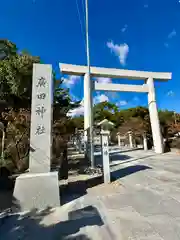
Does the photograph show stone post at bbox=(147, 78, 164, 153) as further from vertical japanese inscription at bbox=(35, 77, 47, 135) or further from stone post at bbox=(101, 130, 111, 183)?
vertical japanese inscription at bbox=(35, 77, 47, 135)

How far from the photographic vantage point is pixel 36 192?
292 cm

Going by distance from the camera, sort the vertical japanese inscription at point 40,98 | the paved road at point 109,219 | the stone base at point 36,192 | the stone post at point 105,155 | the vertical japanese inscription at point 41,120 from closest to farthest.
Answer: the paved road at point 109,219 < the stone base at point 36,192 < the vertical japanese inscription at point 41,120 < the vertical japanese inscription at point 40,98 < the stone post at point 105,155

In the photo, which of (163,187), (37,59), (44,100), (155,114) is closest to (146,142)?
(155,114)

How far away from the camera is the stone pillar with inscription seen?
114 inches

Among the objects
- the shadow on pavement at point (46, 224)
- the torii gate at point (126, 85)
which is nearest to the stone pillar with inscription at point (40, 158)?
the shadow on pavement at point (46, 224)

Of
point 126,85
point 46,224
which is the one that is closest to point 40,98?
point 46,224

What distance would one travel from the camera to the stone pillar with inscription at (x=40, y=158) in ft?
9.49

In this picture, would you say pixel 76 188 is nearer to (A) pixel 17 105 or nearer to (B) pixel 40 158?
(B) pixel 40 158

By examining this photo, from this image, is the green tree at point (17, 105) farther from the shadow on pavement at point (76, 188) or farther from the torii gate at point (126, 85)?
the shadow on pavement at point (76, 188)

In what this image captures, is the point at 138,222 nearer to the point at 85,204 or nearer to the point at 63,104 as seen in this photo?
the point at 85,204

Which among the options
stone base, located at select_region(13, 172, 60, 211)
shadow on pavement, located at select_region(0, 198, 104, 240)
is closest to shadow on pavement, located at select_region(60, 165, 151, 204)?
stone base, located at select_region(13, 172, 60, 211)

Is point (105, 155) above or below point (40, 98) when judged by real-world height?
below

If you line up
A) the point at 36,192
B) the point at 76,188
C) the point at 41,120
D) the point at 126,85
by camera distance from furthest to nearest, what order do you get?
1. the point at 126,85
2. the point at 76,188
3. the point at 41,120
4. the point at 36,192

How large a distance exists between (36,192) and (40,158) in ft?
2.12
